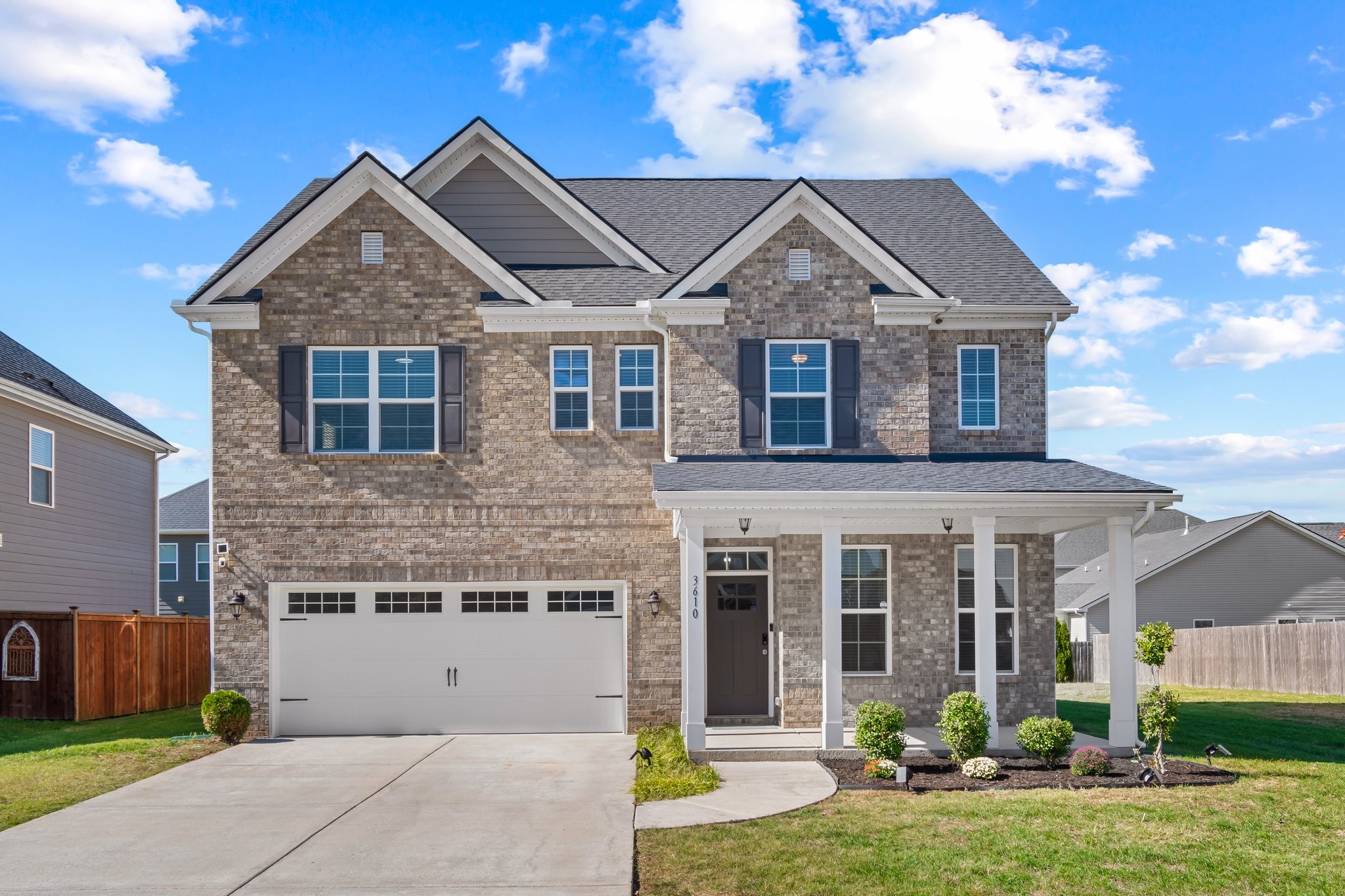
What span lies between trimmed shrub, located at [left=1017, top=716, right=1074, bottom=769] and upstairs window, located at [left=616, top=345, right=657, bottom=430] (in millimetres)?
6641

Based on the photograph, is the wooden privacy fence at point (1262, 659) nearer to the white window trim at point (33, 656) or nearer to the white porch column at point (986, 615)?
the white porch column at point (986, 615)

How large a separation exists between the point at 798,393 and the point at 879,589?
304 cm

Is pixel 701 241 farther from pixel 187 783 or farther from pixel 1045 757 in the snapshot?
pixel 187 783

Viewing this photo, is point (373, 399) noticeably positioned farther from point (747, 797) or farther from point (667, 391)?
point (747, 797)

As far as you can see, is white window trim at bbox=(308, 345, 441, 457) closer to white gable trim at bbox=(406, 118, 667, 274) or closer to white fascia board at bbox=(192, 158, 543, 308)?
white fascia board at bbox=(192, 158, 543, 308)

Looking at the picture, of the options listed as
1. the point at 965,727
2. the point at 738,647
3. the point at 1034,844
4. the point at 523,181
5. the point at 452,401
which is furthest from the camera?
the point at 523,181

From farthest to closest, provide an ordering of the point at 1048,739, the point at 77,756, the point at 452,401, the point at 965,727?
1. the point at 452,401
2. the point at 77,756
3. the point at 965,727
4. the point at 1048,739

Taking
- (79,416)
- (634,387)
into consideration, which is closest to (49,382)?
(79,416)

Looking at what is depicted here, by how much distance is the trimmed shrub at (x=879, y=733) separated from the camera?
1293cm

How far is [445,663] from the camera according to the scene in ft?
53.7

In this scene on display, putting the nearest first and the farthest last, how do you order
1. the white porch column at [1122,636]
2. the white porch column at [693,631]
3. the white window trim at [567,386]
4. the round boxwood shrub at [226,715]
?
the white porch column at [693,631] < the white porch column at [1122,636] < the round boxwood shrub at [226,715] < the white window trim at [567,386]

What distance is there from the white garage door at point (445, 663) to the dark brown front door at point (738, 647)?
4.42 feet

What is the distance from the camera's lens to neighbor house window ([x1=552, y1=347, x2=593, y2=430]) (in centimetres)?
1638

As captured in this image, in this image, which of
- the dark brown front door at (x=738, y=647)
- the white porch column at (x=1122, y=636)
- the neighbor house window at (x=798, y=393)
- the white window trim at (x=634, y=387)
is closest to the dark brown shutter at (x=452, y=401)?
the white window trim at (x=634, y=387)
